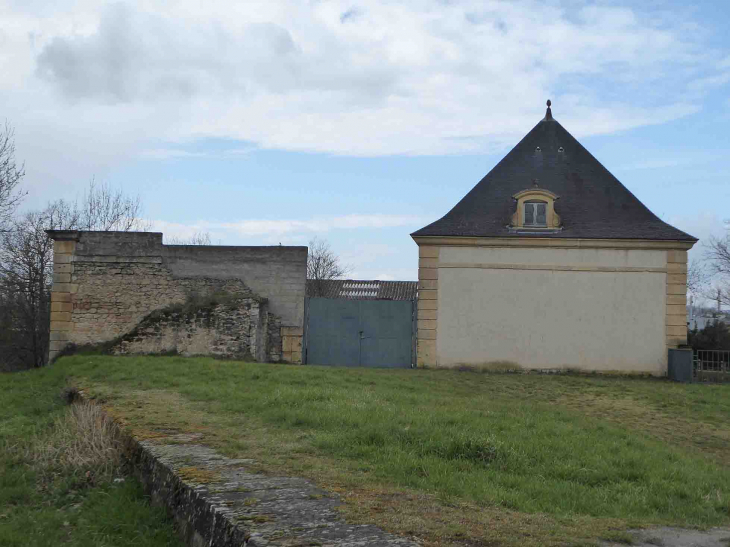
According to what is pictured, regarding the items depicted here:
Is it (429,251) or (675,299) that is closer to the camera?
(675,299)

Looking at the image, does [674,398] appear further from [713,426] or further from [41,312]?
[41,312]

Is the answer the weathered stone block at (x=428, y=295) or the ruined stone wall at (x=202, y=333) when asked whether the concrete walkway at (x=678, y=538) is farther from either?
the weathered stone block at (x=428, y=295)

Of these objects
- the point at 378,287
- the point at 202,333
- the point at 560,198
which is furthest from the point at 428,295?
the point at 378,287

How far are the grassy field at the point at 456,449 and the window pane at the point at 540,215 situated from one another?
7130mm

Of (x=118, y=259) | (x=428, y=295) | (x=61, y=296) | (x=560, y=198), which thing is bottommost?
(x=61, y=296)

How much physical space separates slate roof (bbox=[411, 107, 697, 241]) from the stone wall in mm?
3705

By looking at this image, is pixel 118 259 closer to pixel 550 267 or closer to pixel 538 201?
pixel 538 201

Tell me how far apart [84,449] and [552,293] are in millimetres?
13798

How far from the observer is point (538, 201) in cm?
1931

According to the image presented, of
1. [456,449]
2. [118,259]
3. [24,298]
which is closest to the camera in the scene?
[456,449]

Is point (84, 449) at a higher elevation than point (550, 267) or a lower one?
lower

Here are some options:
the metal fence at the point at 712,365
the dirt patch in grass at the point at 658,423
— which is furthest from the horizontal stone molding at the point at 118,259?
the metal fence at the point at 712,365

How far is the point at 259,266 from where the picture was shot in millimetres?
19109

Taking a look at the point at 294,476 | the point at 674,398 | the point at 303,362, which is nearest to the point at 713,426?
the point at 674,398
